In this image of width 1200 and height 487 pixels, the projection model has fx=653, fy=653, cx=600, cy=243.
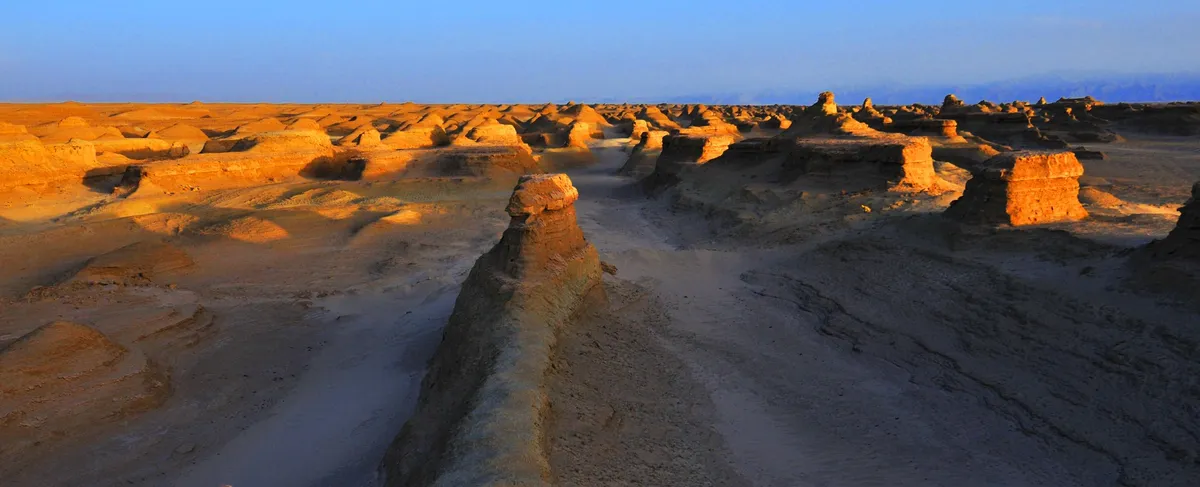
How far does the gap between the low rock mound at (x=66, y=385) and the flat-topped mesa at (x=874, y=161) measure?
44.0ft

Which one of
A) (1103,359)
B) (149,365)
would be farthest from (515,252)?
(1103,359)

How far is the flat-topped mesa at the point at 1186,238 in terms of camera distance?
680 cm

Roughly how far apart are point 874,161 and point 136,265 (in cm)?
1449

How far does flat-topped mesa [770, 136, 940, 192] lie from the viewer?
14.1m

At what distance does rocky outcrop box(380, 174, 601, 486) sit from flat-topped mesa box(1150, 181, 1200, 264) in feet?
20.6

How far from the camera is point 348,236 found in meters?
14.0

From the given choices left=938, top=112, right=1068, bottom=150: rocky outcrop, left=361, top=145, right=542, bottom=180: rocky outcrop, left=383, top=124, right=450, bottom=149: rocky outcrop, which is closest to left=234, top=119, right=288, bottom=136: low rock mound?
left=383, top=124, right=450, bottom=149: rocky outcrop

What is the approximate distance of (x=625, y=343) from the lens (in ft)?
23.1

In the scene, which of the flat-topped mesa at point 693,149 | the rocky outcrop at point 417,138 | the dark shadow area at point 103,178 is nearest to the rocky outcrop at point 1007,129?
the flat-topped mesa at point 693,149

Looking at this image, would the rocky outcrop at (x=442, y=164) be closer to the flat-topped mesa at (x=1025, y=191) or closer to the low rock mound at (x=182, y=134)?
the low rock mound at (x=182, y=134)

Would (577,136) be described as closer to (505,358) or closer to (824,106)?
(824,106)

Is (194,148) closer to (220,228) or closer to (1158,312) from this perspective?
(220,228)

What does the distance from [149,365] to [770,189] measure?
42.1 feet

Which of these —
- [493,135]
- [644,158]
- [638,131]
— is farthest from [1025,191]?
[638,131]
